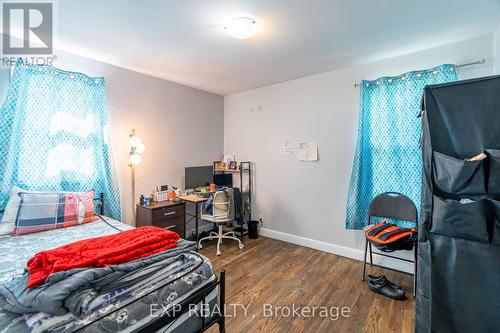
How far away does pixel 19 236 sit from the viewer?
199 centimetres

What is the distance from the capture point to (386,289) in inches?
90.0

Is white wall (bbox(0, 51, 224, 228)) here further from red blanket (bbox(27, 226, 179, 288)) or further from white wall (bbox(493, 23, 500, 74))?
white wall (bbox(493, 23, 500, 74))

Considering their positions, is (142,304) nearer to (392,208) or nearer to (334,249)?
(392,208)

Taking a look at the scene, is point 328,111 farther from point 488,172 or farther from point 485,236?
point 485,236

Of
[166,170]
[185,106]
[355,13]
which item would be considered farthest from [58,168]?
[355,13]

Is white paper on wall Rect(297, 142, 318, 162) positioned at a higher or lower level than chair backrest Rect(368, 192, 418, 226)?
higher

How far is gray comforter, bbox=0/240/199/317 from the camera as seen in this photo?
3.29ft

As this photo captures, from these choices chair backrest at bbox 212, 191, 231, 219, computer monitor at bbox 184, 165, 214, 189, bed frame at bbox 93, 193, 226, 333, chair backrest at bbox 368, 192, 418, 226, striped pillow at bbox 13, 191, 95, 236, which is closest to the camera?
bed frame at bbox 93, 193, 226, 333

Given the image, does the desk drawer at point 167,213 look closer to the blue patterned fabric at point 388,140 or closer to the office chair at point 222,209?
the office chair at point 222,209

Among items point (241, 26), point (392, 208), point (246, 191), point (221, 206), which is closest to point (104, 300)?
point (241, 26)

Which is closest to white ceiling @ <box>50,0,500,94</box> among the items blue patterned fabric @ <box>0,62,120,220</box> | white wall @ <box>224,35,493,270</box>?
white wall @ <box>224,35,493,270</box>

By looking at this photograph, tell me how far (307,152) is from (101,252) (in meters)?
2.78

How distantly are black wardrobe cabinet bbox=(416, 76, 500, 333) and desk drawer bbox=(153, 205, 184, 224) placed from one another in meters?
2.72

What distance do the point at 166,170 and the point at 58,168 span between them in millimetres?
1342
